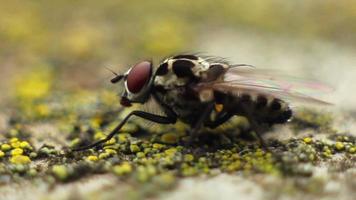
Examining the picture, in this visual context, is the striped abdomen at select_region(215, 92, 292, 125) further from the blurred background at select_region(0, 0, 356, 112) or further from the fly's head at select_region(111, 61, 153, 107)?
the blurred background at select_region(0, 0, 356, 112)

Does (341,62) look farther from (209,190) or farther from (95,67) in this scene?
(209,190)

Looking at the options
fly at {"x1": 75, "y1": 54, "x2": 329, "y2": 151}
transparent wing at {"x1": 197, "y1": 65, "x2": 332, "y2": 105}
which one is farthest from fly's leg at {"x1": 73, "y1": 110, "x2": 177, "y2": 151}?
transparent wing at {"x1": 197, "y1": 65, "x2": 332, "y2": 105}

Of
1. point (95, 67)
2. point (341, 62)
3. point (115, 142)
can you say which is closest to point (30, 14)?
point (95, 67)

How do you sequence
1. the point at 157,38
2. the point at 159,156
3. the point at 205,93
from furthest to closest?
the point at 157,38, the point at 205,93, the point at 159,156

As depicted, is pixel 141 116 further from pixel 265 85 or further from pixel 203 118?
pixel 265 85

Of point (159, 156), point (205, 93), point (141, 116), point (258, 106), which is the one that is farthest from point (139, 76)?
point (258, 106)

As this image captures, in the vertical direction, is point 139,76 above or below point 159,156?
above
